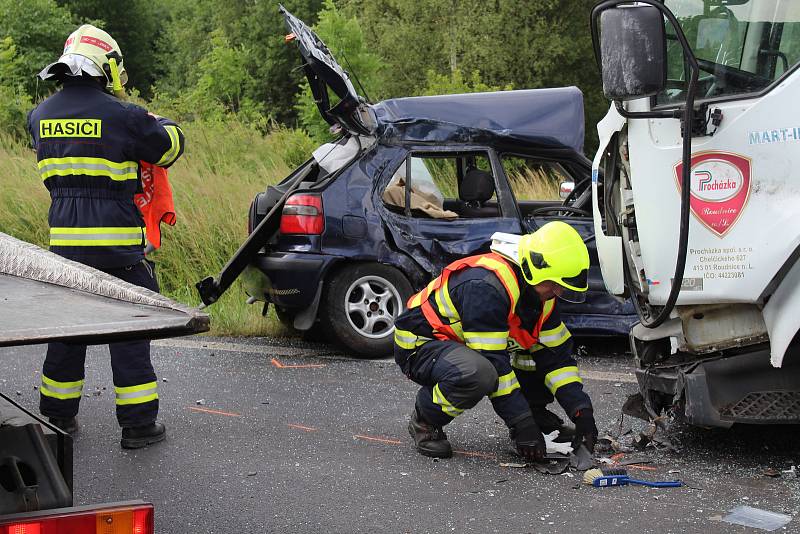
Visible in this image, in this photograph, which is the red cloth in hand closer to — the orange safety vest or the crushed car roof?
the orange safety vest

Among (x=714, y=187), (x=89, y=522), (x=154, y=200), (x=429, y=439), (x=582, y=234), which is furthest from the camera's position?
(x=582, y=234)

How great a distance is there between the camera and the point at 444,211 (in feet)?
25.8

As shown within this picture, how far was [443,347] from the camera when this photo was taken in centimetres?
527

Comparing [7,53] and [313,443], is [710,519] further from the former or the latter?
[7,53]

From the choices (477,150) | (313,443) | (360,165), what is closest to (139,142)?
(313,443)

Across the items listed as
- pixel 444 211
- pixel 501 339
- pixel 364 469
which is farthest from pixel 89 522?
pixel 444 211

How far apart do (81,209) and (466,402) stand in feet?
6.94

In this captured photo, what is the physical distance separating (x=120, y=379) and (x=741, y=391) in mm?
2963

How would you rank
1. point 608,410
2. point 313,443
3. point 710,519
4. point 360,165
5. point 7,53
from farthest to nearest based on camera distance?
point 7,53, point 360,165, point 608,410, point 313,443, point 710,519

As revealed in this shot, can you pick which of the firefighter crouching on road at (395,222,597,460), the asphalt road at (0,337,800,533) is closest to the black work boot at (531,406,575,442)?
the firefighter crouching on road at (395,222,597,460)

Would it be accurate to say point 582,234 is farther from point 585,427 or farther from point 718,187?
point 718,187

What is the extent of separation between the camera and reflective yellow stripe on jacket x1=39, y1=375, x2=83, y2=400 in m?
5.60

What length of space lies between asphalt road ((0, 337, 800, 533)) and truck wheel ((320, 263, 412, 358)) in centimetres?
55

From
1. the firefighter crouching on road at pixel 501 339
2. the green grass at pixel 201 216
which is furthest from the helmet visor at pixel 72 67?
the green grass at pixel 201 216
